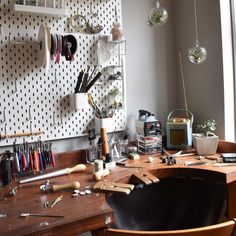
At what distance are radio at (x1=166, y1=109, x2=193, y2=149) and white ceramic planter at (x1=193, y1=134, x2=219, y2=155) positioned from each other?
0.45ft

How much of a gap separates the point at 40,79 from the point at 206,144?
107cm

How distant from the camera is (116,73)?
1.95m

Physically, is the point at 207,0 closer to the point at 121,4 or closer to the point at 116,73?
the point at 121,4

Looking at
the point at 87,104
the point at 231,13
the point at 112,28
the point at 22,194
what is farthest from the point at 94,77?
the point at 231,13

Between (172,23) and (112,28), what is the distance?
1.96ft

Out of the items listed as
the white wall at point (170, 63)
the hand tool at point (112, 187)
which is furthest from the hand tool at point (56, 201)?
the white wall at point (170, 63)

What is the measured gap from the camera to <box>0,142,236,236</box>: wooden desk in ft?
3.19

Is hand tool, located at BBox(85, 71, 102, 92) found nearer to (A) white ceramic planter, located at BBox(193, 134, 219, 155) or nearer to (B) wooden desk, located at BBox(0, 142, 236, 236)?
(B) wooden desk, located at BBox(0, 142, 236, 236)

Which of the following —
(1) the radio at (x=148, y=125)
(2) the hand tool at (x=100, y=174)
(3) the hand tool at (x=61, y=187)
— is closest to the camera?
(3) the hand tool at (x=61, y=187)

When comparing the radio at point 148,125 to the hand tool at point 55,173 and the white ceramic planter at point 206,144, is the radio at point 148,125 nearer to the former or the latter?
the white ceramic planter at point 206,144

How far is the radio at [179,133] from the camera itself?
1975mm

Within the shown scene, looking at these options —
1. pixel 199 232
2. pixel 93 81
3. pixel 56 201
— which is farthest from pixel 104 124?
pixel 199 232

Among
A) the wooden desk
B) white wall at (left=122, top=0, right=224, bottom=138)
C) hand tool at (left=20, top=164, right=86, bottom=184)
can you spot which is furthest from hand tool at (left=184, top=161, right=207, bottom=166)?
hand tool at (left=20, top=164, right=86, bottom=184)

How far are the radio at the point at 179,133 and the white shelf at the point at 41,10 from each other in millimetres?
978
